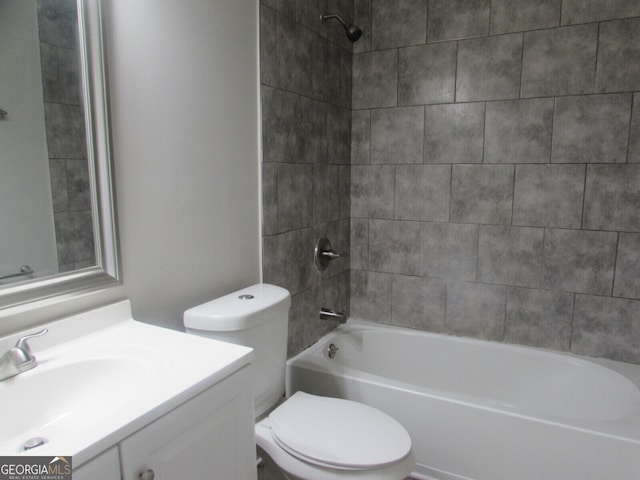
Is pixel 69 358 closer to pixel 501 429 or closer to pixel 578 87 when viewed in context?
pixel 501 429

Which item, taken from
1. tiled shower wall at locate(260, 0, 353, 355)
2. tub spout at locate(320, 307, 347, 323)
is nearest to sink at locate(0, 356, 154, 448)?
tiled shower wall at locate(260, 0, 353, 355)

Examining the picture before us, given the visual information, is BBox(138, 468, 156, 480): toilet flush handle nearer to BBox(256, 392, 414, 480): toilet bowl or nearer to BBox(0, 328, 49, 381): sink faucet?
BBox(0, 328, 49, 381): sink faucet

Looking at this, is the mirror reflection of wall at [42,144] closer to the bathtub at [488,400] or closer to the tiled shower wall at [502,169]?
the bathtub at [488,400]

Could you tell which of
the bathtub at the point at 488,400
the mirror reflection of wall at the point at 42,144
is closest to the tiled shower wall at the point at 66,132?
the mirror reflection of wall at the point at 42,144

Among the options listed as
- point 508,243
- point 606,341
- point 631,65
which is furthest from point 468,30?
point 606,341

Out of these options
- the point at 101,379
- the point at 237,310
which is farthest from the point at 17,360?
the point at 237,310

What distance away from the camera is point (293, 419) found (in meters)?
1.69

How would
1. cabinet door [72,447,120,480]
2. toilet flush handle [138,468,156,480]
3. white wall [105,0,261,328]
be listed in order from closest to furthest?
cabinet door [72,447,120,480] → toilet flush handle [138,468,156,480] → white wall [105,0,261,328]

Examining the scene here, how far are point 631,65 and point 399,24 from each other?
116 centimetres

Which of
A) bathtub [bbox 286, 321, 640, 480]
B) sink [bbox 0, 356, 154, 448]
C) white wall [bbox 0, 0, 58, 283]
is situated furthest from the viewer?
bathtub [bbox 286, 321, 640, 480]

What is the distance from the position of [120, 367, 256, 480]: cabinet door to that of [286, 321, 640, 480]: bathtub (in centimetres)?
100

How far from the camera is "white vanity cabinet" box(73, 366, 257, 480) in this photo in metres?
0.88

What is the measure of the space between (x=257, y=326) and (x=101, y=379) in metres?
0.54

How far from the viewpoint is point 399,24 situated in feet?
8.50
